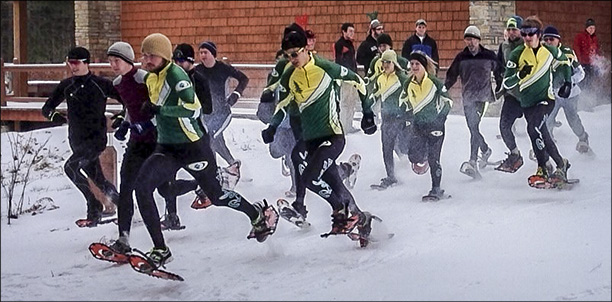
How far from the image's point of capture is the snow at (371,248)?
564 centimetres

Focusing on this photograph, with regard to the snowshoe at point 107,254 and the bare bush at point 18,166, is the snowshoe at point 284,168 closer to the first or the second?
the bare bush at point 18,166

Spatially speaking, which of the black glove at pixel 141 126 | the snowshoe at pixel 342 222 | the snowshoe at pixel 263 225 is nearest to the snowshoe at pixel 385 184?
the snowshoe at pixel 342 222

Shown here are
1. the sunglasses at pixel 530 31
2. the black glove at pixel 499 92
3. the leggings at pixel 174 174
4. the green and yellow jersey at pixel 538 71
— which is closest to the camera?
the leggings at pixel 174 174

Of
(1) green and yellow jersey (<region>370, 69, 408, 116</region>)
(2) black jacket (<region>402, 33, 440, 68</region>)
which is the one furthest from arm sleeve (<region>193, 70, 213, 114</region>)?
(2) black jacket (<region>402, 33, 440, 68</region>)

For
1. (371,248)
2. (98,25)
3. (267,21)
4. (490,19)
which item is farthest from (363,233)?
(98,25)

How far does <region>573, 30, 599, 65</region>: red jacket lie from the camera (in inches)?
349

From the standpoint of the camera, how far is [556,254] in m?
5.91

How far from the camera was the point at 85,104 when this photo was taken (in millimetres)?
7785

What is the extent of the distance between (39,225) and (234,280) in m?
2.39

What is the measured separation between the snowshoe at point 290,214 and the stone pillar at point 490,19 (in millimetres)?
6674

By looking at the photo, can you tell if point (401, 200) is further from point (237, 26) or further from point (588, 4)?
point (237, 26)

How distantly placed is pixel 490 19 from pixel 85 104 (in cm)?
805

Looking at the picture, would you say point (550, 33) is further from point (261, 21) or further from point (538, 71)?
point (261, 21)

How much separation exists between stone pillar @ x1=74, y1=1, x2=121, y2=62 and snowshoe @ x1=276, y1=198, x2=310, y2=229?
11534 millimetres
